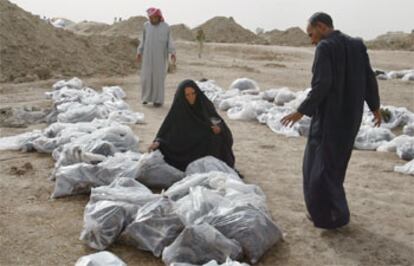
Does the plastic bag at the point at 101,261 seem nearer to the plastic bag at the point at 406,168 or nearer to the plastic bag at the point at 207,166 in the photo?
the plastic bag at the point at 207,166

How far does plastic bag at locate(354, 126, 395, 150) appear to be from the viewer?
6527mm

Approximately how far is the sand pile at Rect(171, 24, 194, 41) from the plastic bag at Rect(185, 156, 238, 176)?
3615cm

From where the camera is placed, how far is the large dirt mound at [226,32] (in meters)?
40.8

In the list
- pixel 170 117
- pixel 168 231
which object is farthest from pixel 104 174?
pixel 168 231

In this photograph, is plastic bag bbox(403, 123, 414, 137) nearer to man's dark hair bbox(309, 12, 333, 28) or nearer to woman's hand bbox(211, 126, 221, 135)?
woman's hand bbox(211, 126, 221, 135)

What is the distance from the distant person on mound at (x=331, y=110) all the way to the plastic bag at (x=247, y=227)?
485mm

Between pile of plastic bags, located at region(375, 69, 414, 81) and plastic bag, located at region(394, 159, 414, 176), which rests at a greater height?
pile of plastic bags, located at region(375, 69, 414, 81)

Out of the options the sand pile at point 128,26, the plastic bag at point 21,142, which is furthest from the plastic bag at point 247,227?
the sand pile at point 128,26

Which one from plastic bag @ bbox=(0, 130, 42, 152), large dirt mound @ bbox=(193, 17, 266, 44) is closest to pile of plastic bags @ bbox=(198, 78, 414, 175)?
plastic bag @ bbox=(0, 130, 42, 152)

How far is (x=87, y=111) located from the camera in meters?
7.11

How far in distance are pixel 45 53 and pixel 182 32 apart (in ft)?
91.4

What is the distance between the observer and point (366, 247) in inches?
144

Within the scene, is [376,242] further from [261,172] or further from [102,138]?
[102,138]

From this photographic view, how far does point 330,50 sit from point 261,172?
210cm
